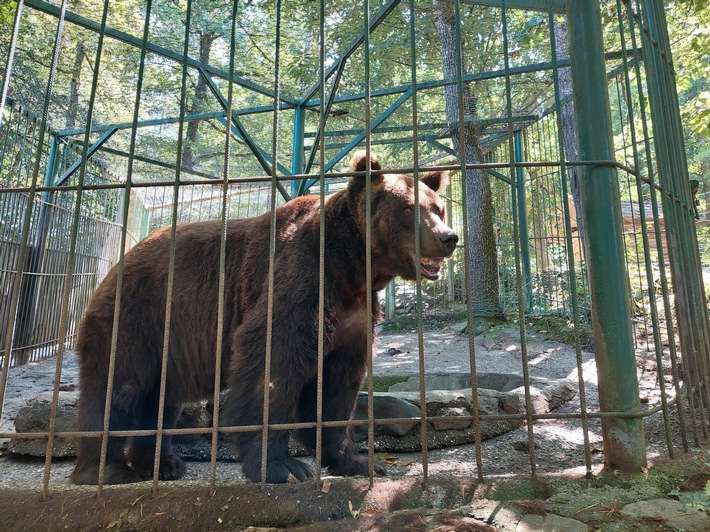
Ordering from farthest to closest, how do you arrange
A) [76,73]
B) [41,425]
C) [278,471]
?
[76,73] < [41,425] < [278,471]

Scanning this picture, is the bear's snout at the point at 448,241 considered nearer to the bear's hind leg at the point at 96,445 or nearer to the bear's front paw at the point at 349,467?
the bear's front paw at the point at 349,467

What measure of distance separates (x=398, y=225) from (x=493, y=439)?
2.13 metres

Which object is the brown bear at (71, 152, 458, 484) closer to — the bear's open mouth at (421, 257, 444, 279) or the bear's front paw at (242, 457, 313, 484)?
the bear's open mouth at (421, 257, 444, 279)

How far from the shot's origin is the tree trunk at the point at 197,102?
432 inches

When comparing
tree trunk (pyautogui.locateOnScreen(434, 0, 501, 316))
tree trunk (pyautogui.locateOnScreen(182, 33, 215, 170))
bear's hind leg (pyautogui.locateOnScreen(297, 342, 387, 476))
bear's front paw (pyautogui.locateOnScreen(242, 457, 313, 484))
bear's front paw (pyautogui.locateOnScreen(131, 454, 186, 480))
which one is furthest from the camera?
tree trunk (pyautogui.locateOnScreen(182, 33, 215, 170))

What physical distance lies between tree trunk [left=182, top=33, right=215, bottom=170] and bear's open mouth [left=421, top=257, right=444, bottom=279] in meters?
7.80

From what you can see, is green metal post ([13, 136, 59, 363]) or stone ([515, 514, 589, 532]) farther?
green metal post ([13, 136, 59, 363])

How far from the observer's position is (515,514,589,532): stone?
1.97 meters

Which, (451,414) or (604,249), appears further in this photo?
(451,414)

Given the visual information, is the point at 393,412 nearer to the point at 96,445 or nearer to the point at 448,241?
the point at 448,241

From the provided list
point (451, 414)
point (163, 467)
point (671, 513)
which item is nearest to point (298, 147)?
point (451, 414)

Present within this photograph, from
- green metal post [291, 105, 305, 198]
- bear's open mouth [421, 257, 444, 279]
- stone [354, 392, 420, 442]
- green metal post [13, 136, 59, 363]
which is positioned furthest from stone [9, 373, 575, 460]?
green metal post [13, 136, 59, 363]

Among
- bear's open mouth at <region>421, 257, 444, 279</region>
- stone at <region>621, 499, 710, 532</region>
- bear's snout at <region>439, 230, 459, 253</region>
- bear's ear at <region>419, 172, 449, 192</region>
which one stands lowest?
stone at <region>621, 499, 710, 532</region>

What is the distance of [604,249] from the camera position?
2639mm
